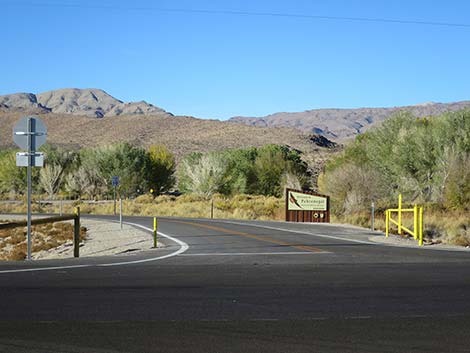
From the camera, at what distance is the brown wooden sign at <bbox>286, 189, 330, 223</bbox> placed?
4034cm

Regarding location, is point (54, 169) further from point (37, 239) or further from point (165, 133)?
point (165, 133)

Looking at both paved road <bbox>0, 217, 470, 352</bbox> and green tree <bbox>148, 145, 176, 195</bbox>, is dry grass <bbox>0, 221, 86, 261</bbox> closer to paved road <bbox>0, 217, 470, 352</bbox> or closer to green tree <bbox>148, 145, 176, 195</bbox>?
paved road <bbox>0, 217, 470, 352</bbox>

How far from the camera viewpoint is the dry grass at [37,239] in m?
30.1

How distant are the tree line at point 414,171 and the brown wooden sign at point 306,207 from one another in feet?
17.6

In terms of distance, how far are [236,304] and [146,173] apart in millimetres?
63630

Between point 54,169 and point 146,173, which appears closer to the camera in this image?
point 146,173

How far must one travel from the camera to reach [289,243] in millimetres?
22766

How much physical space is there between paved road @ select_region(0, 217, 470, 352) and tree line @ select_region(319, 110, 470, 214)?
27.5 meters

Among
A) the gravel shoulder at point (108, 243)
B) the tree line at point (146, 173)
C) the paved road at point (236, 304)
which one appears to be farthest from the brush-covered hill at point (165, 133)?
the paved road at point (236, 304)

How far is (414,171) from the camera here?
47688mm

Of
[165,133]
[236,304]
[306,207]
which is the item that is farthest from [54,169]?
[236,304]

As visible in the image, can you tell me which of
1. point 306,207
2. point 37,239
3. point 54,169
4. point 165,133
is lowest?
point 37,239

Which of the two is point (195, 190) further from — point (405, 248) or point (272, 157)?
point (405, 248)

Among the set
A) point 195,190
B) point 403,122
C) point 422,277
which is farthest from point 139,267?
point 195,190
